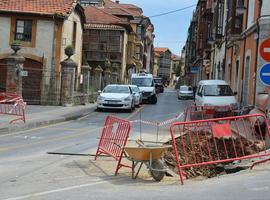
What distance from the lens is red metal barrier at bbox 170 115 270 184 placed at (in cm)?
1105

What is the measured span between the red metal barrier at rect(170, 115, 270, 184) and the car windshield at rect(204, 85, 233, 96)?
14.2 m

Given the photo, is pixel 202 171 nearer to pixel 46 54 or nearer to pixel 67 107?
pixel 67 107

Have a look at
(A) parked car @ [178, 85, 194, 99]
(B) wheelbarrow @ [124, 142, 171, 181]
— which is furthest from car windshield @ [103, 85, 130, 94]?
(A) parked car @ [178, 85, 194, 99]

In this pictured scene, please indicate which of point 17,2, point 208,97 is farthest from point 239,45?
point 17,2

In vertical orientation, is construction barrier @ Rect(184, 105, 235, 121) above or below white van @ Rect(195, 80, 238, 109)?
below

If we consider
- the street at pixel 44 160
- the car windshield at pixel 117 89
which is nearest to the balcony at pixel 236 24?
the car windshield at pixel 117 89

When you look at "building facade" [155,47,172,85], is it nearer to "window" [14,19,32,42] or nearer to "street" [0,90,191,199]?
"window" [14,19,32,42]

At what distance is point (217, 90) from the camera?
27203mm

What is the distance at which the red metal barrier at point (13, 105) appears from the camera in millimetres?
20434

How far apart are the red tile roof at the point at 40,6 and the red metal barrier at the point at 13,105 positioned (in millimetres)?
14338

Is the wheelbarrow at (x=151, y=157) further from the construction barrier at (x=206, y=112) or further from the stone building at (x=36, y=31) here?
the stone building at (x=36, y=31)

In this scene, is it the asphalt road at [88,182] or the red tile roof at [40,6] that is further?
the red tile roof at [40,6]

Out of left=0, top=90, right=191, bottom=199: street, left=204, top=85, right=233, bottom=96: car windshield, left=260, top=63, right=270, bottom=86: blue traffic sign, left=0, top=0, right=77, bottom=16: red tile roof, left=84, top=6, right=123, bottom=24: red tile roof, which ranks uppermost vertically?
left=84, top=6, right=123, bottom=24: red tile roof

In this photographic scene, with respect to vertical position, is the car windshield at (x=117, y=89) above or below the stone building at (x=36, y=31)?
below
